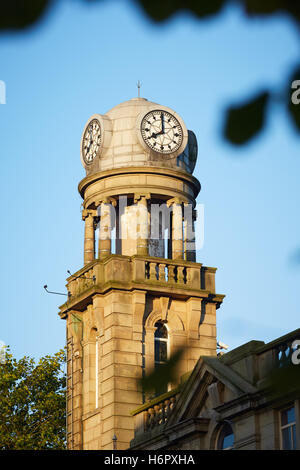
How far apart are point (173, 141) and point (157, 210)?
106 inches

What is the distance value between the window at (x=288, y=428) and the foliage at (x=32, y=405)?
24.9 metres

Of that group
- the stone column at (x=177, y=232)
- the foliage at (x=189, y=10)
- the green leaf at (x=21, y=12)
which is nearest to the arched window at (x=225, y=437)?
the stone column at (x=177, y=232)

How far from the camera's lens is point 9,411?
46562 mm

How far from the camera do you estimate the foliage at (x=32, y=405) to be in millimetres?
45250

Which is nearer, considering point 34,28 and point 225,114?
point 34,28

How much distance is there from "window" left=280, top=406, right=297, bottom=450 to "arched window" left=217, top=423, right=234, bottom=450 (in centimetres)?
216

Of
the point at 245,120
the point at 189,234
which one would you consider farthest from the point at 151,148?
the point at 245,120

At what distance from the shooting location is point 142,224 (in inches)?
1442

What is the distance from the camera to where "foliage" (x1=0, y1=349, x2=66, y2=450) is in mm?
45250

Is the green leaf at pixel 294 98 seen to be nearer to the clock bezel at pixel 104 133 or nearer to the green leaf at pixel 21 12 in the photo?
the green leaf at pixel 21 12

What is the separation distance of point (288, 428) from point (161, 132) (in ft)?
61.9
